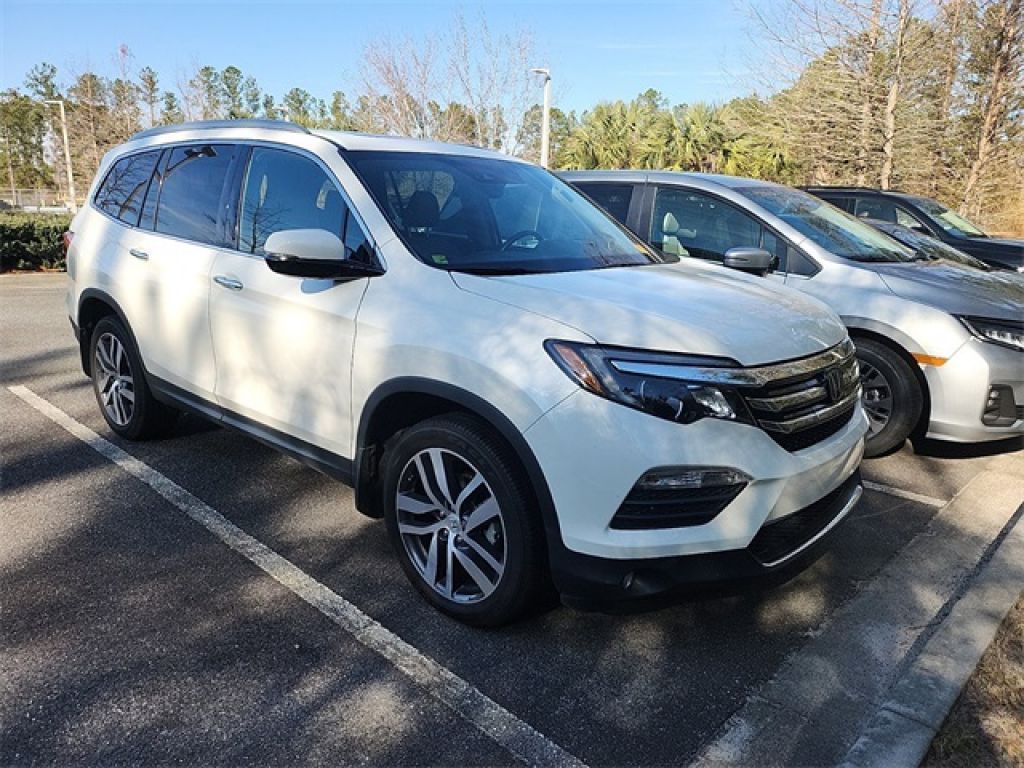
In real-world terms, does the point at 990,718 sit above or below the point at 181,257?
below

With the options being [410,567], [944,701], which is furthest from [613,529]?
[944,701]

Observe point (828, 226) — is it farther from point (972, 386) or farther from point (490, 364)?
point (490, 364)

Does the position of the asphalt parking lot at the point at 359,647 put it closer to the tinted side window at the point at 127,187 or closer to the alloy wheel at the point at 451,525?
the alloy wheel at the point at 451,525

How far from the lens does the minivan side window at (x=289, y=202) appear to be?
324 cm

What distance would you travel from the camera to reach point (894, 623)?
3021mm

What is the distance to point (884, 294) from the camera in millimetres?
4738

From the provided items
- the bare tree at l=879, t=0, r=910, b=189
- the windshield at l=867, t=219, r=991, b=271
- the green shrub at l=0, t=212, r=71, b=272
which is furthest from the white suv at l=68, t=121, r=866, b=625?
the bare tree at l=879, t=0, r=910, b=189

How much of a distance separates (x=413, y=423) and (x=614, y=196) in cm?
352

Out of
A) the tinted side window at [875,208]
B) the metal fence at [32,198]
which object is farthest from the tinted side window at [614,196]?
the metal fence at [32,198]

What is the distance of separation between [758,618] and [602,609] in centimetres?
90

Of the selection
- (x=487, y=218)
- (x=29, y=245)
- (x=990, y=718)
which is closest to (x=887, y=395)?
(x=990, y=718)

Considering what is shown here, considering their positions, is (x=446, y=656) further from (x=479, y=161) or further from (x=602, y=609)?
(x=479, y=161)

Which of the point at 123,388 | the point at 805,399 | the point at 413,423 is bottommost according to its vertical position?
the point at 123,388

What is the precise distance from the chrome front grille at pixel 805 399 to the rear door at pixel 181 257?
2707mm
